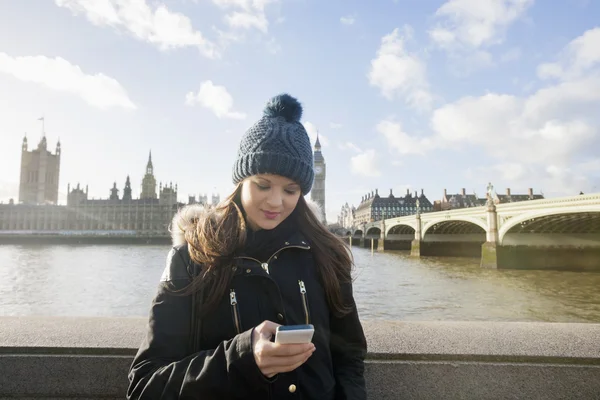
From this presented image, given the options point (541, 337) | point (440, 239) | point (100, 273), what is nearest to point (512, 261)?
point (440, 239)

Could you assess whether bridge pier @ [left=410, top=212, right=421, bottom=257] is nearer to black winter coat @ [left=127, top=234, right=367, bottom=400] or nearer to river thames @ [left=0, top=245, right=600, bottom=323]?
river thames @ [left=0, top=245, right=600, bottom=323]

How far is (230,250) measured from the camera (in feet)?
4.09

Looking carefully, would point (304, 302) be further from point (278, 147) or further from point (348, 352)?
point (278, 147)

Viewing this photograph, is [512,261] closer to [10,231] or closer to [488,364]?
[488,364]

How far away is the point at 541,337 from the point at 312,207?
4.03 ft

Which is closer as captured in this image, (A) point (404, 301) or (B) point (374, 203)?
(A) point (404, 301)

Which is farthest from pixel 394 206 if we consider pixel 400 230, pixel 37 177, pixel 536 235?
pixel 37 177

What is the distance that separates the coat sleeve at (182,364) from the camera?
0.99m

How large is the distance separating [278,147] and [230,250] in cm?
39

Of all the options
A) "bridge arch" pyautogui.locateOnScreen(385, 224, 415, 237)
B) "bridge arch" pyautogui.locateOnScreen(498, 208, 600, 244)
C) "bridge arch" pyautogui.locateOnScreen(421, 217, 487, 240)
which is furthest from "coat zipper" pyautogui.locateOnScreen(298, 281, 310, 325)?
"bridge arch" pyautogui.locateOnScreen(385, 224, 415, 237)

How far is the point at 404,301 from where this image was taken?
35.4 ft

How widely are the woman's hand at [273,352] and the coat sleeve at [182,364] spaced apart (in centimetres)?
2

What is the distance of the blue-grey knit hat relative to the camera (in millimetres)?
1355

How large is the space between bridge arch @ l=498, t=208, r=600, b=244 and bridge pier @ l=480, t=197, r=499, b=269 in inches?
13.0
